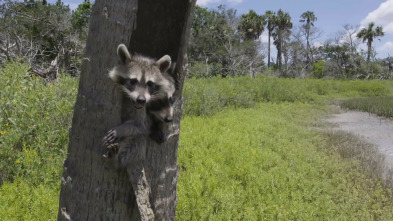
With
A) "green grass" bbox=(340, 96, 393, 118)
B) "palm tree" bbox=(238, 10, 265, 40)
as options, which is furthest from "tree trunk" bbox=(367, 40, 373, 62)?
"green grass" bbox=(340, 96, 393, 118)

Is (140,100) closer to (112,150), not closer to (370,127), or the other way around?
(112,150)

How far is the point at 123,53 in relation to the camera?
1.67 m

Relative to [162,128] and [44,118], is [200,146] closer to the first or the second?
[44,118]

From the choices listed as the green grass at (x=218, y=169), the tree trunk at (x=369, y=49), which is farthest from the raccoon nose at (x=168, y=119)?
the tree trunk at (x=369, y=49)

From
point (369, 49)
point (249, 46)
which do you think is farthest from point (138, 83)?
point (369, 49)

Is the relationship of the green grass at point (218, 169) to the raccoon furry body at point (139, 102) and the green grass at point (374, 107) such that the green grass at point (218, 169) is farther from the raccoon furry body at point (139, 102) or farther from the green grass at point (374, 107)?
the green grass at point (374, 107)

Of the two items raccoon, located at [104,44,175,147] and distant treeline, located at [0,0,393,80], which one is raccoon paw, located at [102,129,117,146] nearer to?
raccoon, located at [104,44,175,147]

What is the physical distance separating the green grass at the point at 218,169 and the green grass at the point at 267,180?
0.05ft

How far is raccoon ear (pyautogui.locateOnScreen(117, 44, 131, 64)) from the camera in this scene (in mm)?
1638

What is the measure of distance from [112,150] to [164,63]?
54 centimetres

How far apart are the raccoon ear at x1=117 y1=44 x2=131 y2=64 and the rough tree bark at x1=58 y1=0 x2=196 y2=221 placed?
39 mm

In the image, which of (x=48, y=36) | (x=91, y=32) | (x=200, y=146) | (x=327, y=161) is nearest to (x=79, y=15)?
(x=48, y=36)

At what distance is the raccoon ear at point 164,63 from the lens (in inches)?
69.9

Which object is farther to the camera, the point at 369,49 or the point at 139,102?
the point at 369,49
